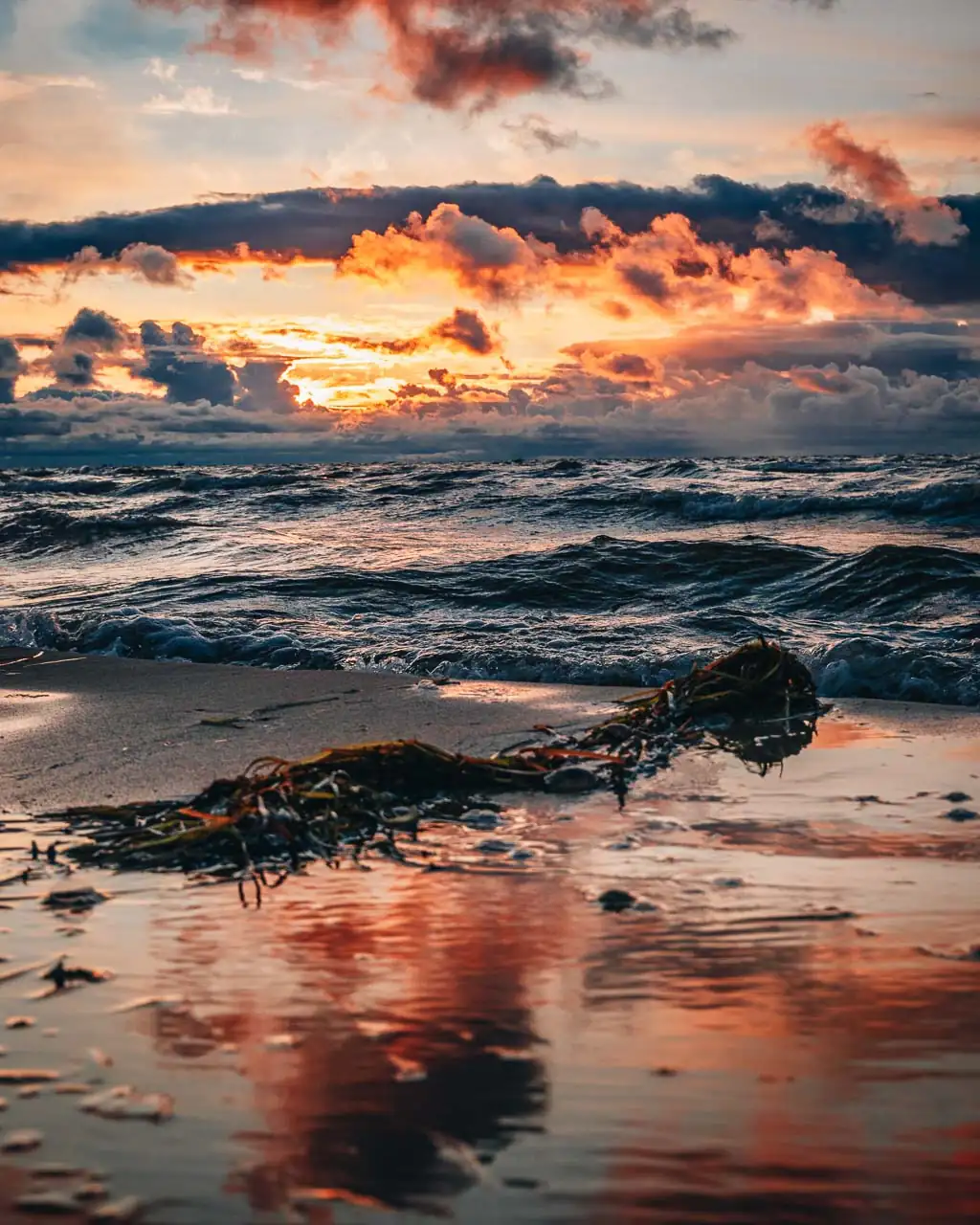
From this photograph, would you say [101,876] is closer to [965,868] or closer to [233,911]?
[233,911]

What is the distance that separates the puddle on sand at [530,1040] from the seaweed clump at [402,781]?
21 centimetres

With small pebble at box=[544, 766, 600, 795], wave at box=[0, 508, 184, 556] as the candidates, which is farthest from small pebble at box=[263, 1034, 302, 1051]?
wave at box=[0, 508, 184, 556]

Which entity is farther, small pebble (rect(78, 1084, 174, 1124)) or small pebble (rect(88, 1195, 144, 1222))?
small pebble (rect(78, 1084, 174, 1124))

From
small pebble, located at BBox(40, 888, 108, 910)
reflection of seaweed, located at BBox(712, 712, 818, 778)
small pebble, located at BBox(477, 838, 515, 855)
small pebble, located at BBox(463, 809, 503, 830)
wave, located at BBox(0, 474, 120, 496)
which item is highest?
wave, located at BBox(0, 474, 120, 496)

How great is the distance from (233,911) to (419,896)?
1.44 ft

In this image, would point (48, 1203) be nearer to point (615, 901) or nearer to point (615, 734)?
point (615, 901)

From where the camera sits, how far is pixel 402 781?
12.2 ft

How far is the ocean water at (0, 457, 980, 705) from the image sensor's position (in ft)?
23.1

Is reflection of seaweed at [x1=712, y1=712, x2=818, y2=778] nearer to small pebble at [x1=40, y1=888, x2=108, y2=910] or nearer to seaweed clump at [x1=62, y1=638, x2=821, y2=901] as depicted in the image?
seaweed clump at [x1=62, y1=638, x2=821, y2=901]

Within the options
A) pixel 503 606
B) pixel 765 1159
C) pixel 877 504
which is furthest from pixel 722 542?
pixel 765 1159

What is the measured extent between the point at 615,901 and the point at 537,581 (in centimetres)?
778

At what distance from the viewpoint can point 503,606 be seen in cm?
951

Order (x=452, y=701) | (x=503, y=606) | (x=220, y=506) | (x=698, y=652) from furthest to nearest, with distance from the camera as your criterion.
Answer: (x=220, y=506), (x=503, y=606), (x=698, y=652), (x=452, y=701)

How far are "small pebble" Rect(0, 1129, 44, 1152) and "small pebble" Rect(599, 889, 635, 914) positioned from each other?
1320 mm
